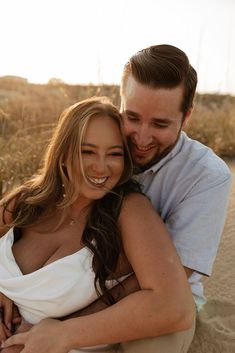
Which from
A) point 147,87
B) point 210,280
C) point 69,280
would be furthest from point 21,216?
point 210,280

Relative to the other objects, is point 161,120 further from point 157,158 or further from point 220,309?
point 220,309

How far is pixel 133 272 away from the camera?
220 centimetres

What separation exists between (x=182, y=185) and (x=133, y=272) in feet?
1.47

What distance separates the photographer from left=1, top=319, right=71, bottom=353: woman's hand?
2043 mm

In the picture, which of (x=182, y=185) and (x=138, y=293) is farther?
(x=182, y=185)

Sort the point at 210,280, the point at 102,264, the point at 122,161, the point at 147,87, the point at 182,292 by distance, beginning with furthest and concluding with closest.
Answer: the point at 210,280 < the point at 147,87 < the point at 122,161 < the point at 102,264 < the point at 182,292

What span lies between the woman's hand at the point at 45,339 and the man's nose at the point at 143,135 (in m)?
0.86

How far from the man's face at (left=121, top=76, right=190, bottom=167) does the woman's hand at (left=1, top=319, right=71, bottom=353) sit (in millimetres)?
838

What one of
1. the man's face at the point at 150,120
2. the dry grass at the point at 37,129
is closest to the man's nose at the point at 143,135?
the man's face at the point at 150,120

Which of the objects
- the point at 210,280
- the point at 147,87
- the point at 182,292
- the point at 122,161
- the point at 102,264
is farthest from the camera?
the point at 210,280

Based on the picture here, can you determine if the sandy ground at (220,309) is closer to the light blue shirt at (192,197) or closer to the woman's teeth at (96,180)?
the light blue shirt at (192,197)

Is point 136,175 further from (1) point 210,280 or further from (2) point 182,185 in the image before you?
(1) point 210,280

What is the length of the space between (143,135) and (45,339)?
976mm

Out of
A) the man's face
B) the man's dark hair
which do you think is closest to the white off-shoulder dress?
the man's face
